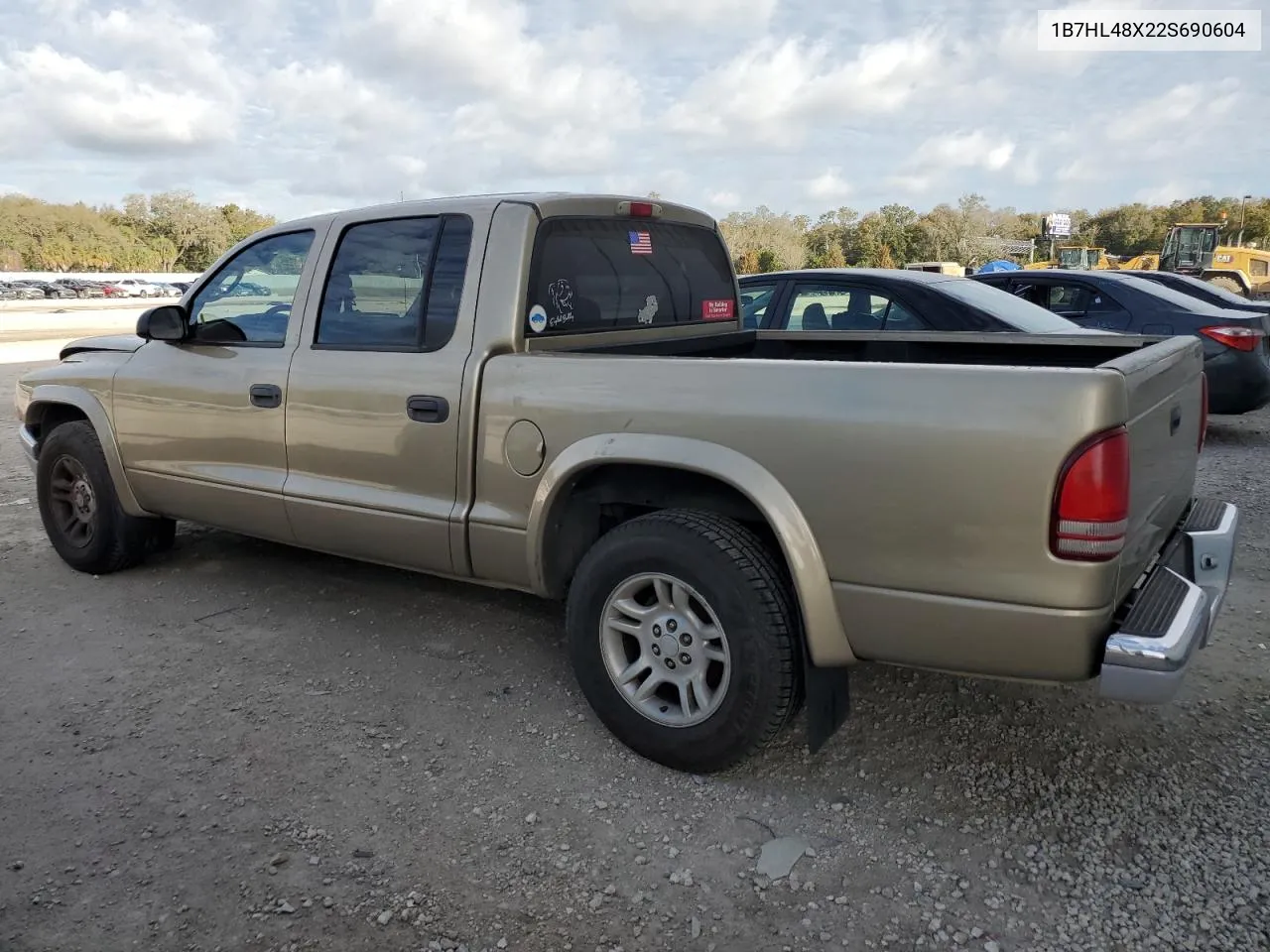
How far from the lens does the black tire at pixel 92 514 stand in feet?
16.1

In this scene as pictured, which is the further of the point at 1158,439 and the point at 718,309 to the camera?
the point at 718,309

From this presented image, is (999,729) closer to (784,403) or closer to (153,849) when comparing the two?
(784,403)

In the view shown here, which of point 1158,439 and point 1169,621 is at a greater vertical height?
point 1158,439

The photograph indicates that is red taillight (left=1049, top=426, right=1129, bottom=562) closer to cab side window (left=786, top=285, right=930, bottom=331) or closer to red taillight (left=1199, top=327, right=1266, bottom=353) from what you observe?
cab side window (left=786, top=285, right=930, bottom=331)

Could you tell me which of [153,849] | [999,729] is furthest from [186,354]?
[999,729]

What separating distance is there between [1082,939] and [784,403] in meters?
1.52

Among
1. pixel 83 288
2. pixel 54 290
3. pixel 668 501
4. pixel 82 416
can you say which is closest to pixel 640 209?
pixel 668 501

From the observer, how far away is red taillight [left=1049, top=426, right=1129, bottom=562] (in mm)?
2314

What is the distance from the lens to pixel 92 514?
197 inches

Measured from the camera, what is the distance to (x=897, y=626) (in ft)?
8.55

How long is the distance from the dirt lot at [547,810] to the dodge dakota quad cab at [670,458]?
1.16ft

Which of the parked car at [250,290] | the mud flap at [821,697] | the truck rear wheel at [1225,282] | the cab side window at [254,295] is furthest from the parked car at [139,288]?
the mud flap at [821,697]

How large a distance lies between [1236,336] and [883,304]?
Result: 12.3 ft

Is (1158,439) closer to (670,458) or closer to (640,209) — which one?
(670,458)
